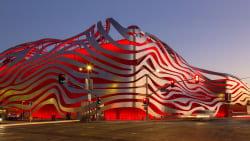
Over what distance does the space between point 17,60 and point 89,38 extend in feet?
93.3

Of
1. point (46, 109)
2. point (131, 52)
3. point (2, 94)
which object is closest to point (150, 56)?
point (131, 52)

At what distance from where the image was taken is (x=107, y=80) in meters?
55.4

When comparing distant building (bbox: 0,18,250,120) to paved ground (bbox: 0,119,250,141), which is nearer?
paved ground (bbox: 0,119,250,141)

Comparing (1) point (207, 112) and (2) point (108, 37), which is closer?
(1) point (207, 112)

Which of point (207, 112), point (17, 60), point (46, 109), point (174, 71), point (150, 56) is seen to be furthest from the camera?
point (17, 60)

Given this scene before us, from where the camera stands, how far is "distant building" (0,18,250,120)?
5312 cm

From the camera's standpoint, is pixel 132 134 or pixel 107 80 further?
pixel 107 80

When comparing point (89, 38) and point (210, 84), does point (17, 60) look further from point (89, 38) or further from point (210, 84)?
point (210, 84)

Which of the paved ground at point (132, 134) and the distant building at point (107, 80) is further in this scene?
the distant building at point (107, 80)

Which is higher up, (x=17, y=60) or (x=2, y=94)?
(x=17, y=60)

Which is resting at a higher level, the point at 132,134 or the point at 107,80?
the point at 107,80

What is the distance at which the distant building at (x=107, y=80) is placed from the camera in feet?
174

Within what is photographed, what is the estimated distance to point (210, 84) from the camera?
87.5m

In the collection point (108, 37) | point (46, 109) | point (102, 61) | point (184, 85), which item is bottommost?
point (46, 109)
